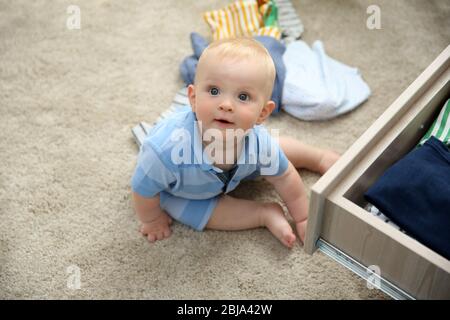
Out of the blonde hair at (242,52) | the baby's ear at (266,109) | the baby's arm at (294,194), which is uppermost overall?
the blonde hair at (242,52)

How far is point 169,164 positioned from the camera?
0.91 meters

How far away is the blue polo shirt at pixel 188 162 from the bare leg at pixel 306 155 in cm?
11

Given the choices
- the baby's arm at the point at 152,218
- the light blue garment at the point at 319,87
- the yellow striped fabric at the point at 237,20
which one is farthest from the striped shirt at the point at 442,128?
the yellow striped fabric at the point at 237,20

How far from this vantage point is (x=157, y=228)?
1.03 m

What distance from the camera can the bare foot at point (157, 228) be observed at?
3.36ft

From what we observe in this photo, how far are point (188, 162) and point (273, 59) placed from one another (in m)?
0.46

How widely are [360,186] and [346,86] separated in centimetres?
58

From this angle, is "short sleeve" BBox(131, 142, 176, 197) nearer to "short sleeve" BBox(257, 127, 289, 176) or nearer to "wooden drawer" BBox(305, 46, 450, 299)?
"short sleeve" BBox(257, 127, 289, 176)

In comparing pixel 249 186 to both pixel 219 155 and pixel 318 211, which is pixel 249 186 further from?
pixel 318 211

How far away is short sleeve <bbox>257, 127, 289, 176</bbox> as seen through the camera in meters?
0.95

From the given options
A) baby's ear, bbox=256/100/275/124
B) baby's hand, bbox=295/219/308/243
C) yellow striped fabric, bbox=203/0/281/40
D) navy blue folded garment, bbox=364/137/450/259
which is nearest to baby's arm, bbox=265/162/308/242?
baby's hand, bbox=295/219/308/243

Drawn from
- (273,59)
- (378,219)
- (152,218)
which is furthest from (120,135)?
(378,219)

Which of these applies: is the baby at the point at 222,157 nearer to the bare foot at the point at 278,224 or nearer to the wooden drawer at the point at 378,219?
the bare foot at the point at 278,224

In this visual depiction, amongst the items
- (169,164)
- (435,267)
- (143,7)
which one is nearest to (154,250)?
(169,164)
